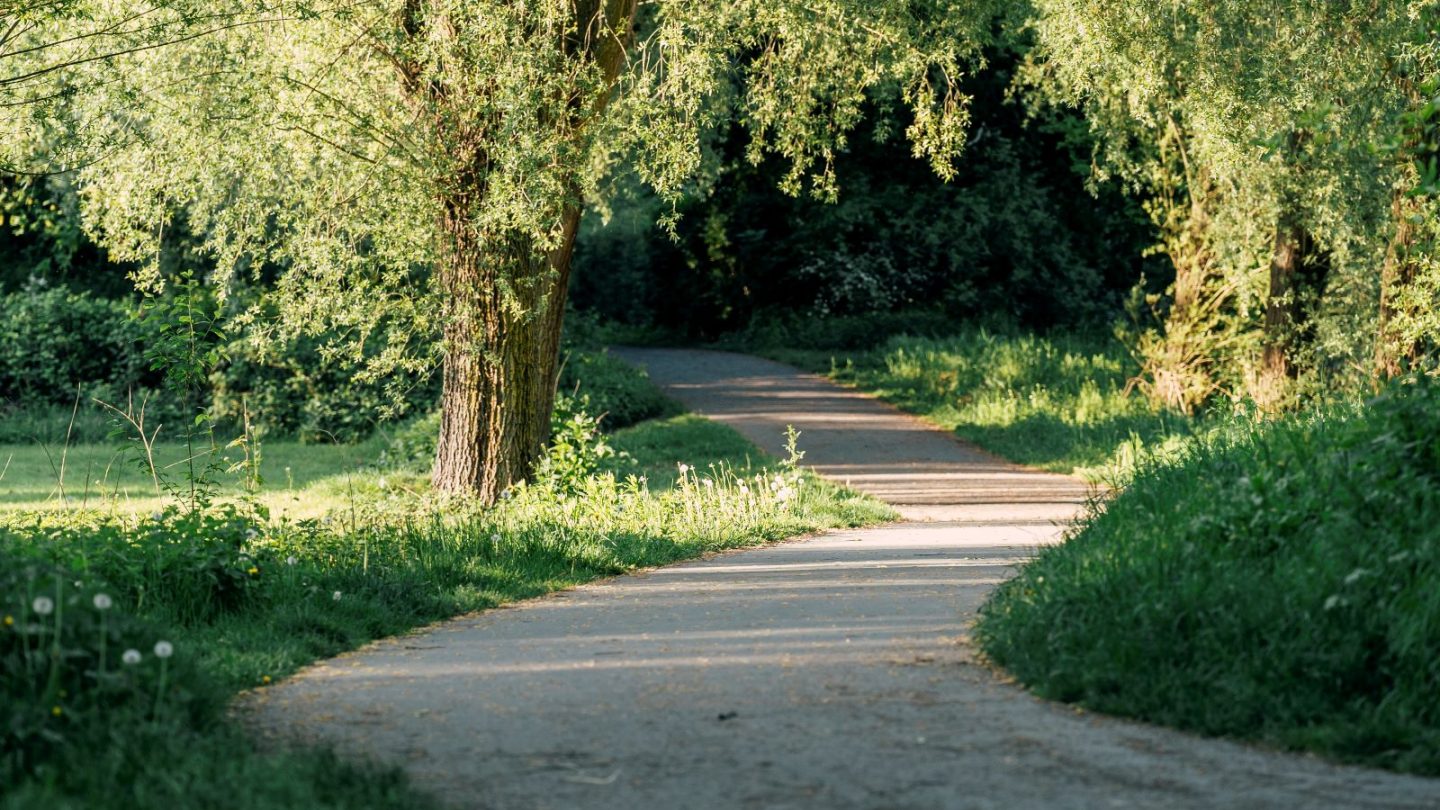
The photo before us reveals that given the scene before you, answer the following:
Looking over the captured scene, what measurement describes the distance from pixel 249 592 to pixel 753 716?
331cm

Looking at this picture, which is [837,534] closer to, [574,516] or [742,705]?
[574,516]

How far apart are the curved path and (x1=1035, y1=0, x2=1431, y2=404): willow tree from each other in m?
7.19

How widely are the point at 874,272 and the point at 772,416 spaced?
1184cm

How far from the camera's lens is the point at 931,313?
3341 cm

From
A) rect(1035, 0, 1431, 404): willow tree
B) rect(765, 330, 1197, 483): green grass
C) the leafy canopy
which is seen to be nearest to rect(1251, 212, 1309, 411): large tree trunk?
rect(1035, 0, 1431, 404): willow tree

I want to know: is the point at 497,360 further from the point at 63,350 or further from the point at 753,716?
the point at 63,350

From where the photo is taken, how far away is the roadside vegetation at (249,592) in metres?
4.92

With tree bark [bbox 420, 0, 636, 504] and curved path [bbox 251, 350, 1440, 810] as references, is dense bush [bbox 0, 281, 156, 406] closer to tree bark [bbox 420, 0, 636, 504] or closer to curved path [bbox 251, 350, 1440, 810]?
tree bark [bbox 420, 0, 636, 504]

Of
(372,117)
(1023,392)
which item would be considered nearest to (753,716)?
(372,117)

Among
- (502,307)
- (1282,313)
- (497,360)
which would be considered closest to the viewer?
(502,307)

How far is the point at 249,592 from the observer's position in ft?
26.8

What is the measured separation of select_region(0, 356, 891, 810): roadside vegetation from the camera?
194 inches

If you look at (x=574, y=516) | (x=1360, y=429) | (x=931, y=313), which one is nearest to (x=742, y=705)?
(x=1360, y=429)

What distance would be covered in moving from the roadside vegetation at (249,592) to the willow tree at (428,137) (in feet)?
4.16
